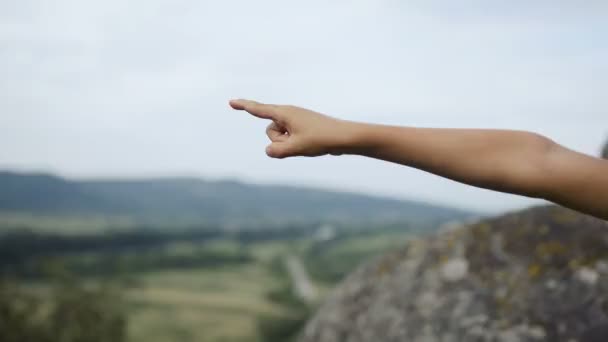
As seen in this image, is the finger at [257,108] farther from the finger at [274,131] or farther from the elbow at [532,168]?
the elbow at [532,168]

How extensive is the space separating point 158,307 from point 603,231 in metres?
58.6

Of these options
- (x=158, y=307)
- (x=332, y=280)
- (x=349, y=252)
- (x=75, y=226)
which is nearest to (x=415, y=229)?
(x=349, y=252)

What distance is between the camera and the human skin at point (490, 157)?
7.58ft

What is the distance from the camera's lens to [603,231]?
5.40m

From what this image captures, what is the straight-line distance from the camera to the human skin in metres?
2.31

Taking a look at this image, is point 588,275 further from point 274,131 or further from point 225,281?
point 225,281

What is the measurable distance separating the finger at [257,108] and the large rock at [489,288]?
332 centimetres

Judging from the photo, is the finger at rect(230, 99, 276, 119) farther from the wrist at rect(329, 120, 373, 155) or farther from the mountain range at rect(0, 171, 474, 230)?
the mountain range at rect(0, 171, 474, 230)

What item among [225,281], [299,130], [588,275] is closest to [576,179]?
[299,130]

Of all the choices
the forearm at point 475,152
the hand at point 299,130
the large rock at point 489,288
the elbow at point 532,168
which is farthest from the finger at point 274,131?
the large rock at point 489,288

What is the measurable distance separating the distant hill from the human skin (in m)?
151

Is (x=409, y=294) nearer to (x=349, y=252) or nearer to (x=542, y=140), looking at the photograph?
(x=542, y=140)

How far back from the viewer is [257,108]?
261 centimetres

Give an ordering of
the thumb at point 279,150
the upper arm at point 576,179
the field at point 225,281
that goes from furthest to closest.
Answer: the field at point 225,281 < the thumb at point 279,150 < the upper arm at point 576,179
